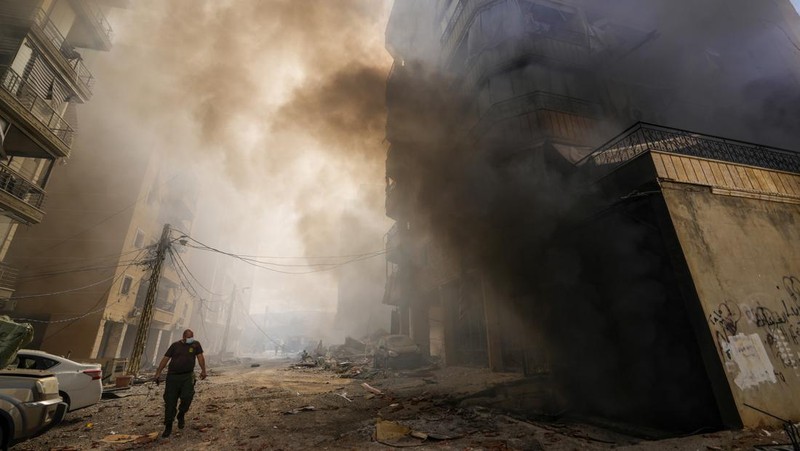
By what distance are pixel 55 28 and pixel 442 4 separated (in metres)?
18.8

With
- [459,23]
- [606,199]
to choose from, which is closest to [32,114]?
[459,23]

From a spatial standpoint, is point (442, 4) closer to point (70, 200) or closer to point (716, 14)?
point (716, 14)

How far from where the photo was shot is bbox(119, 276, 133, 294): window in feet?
69.8

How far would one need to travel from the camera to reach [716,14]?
15688mm

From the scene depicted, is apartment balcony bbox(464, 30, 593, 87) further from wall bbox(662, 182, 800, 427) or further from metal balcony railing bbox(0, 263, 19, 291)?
metal balcony railing bbox(0, 263, 19, 291)

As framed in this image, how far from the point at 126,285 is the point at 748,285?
98.3 feet

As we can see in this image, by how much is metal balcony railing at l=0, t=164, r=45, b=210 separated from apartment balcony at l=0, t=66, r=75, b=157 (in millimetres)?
1656

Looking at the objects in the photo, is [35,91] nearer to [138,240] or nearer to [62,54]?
[62,54]

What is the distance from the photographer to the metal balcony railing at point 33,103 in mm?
11344

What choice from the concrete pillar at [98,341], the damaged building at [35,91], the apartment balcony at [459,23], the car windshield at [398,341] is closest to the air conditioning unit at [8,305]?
the damaged building at [35,91]

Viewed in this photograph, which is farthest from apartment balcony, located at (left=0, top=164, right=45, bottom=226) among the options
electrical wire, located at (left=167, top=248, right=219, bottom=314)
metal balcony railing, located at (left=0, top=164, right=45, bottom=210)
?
electrical wire, located at (left=167, top=248, right=219, bottom=314)

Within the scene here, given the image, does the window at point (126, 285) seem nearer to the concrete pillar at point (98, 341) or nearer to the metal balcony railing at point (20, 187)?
the concrete pillar at point (98, 341)

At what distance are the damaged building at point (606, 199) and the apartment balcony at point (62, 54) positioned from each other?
48.4ft

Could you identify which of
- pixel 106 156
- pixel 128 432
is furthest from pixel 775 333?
pixel 106 156
